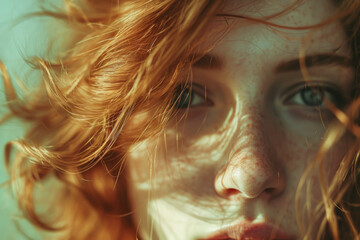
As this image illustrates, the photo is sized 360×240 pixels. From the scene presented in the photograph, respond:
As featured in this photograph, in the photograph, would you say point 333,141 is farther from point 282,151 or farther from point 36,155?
point 36,155

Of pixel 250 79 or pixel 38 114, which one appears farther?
pixel 38 114

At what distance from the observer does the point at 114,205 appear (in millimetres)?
1134

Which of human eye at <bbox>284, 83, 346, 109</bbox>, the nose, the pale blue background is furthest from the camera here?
the pale blue background

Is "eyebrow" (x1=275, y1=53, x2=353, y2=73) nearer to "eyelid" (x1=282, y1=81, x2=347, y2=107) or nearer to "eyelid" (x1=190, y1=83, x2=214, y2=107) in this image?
"eyelid" (x1=282, y1=81, x2=347, y2=107)

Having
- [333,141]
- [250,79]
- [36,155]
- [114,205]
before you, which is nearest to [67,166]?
[36,155]

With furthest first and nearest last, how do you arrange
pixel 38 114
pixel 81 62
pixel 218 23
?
pixel 38 114 → pixel 81 62 → pixel 218 23

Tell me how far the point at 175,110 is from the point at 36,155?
36cm

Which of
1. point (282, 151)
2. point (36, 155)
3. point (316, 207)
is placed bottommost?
point (316, 207)

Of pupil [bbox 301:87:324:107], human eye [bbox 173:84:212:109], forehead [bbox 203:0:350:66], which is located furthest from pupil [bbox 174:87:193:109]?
pupil [bbox 301:87:324:107]

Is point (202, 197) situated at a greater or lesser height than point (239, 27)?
lesser

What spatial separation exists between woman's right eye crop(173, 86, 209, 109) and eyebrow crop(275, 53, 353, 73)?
0.17 metres

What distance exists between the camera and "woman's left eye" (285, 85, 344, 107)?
0.91m

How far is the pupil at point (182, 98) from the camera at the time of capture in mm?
883

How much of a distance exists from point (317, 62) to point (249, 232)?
1.20 ft
